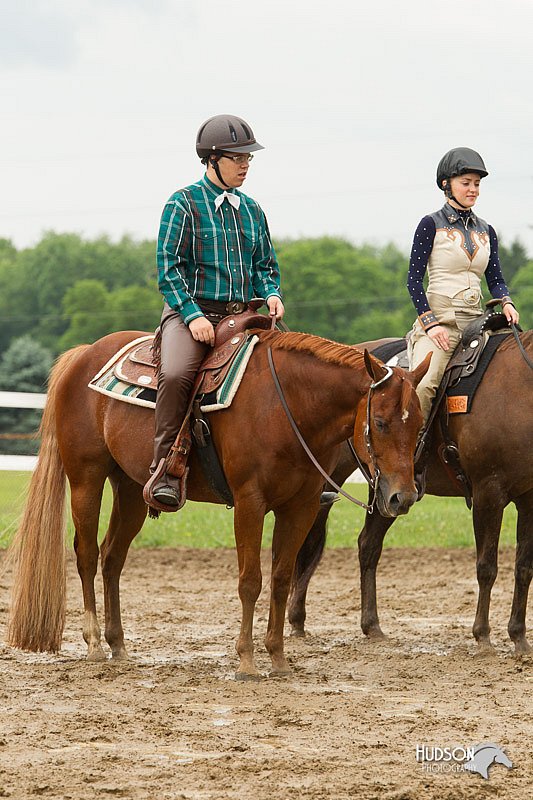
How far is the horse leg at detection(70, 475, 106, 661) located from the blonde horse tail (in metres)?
0.11

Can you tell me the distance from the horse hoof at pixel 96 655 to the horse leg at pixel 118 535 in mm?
151

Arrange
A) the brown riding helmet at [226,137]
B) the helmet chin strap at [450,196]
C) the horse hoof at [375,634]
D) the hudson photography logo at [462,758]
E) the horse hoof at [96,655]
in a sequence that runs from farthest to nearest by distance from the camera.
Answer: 1. the horse hoof at [375,634]
2. the helmet chin strap at [450,196]
3. the horse hoof at [96,655]
4. the brown riding helmet at [226,137]
5. the hudson photography logo at [462,758]

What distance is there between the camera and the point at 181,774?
4.10 metres

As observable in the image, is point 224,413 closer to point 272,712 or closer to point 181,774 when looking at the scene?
point 272,712

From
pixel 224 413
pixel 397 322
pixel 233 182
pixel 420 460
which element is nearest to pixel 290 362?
pixel 224 413

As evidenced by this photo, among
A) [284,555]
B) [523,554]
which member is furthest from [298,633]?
[523,554]

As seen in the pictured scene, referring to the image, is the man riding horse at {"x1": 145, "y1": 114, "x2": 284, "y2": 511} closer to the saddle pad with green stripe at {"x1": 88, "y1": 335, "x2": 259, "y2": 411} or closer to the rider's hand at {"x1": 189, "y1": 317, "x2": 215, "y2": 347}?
the rider's hand at {"x1": 189, "y1": 317, "x2": 215, "y2": 347}

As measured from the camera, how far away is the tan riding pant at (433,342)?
23.2ft

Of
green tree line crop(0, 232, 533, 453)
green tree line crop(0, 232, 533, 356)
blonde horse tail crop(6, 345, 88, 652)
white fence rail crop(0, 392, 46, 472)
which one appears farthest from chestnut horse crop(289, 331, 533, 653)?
green tree line crop(0, 232, 533, 356)

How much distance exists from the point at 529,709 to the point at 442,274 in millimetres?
3020

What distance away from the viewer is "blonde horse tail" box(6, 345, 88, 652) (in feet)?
21.4

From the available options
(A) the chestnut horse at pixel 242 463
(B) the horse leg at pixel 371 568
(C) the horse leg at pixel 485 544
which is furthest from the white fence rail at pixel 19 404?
(C) the horse leg at pixel 485 544

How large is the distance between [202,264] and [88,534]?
1817mm

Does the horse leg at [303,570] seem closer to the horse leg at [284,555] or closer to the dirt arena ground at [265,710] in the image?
the dirt arena ground at [265,710]
